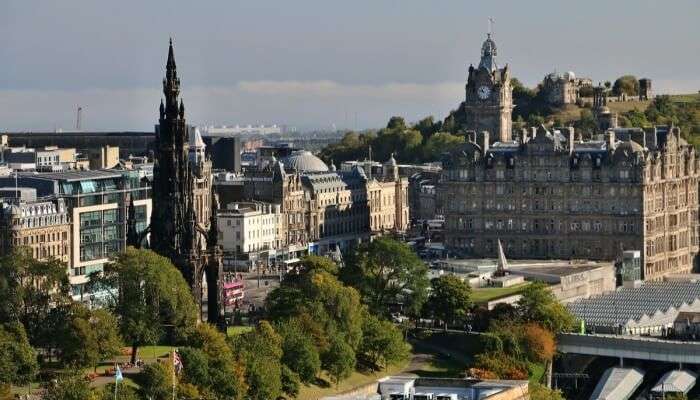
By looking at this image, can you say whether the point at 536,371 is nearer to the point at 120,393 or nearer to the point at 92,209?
the point at 92,209

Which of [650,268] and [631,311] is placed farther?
[650,268]

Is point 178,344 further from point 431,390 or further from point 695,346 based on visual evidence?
point 695,346

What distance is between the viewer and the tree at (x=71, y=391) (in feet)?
361

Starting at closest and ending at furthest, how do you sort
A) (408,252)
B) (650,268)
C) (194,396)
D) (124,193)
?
(194,396)
(408,252)
(124,193)
(650,268)

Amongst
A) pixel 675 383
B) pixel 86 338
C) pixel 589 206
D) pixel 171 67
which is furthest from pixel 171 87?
pixel 589 206

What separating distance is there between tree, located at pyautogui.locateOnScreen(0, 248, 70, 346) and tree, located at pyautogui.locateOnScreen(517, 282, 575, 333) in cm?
3334

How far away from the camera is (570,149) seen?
19850 cm

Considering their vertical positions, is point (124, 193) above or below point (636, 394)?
above

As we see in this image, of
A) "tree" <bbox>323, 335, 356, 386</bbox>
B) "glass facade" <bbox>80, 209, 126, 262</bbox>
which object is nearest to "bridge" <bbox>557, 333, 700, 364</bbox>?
"tree" <bbox>323, 335, 356, 386</bbox>

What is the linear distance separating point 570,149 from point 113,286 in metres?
72.6

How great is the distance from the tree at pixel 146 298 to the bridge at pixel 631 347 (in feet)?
94.3

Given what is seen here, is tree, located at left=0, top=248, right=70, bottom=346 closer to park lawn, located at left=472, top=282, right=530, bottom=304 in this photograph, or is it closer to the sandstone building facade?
the sandstone building facade

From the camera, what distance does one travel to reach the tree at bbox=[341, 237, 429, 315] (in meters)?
158

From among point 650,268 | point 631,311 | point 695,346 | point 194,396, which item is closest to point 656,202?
point 650,268
